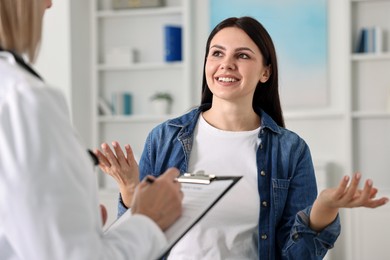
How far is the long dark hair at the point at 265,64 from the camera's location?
2152 millimetres

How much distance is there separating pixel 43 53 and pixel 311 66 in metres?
2.23

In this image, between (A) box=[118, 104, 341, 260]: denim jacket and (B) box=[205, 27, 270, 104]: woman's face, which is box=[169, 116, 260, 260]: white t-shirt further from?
(B) box=[205, 27, 270, 104]: woman's face

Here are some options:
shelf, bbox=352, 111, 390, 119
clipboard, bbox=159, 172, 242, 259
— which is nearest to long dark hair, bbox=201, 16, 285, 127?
clipboard, bbox=159, 172, 242, 259

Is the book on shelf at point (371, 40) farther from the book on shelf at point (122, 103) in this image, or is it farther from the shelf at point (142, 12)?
the book on shelf at point (122, 103)

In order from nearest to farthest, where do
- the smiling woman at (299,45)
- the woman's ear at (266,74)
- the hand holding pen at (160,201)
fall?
the hand holding pen at (160,201) < the woman's ear at (266,74) < the smiling woman at (299,45)

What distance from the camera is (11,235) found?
0.97m

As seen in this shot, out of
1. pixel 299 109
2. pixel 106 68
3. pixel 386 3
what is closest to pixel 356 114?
pixel 299 109

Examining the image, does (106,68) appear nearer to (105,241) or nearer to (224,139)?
(224,139)

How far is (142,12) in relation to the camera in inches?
209

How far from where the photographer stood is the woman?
188 centimetres

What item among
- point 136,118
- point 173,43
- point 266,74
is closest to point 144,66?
point 173,43

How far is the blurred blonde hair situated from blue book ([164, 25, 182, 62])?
13.6 feet

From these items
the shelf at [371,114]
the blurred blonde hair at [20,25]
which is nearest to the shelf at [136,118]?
the shelf at [371,114]

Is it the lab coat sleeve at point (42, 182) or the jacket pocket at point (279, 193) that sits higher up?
the lab coat sleeve at point (42, 182)
